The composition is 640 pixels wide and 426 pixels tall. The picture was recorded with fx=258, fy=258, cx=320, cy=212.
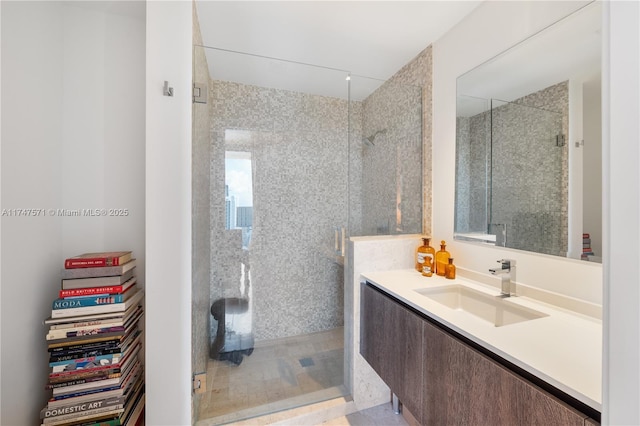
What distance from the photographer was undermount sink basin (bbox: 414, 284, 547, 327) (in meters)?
1.15

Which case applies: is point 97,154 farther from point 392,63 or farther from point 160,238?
point 392,63

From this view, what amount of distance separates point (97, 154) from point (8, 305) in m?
0.81

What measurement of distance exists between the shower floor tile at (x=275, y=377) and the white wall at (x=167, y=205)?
258 mm

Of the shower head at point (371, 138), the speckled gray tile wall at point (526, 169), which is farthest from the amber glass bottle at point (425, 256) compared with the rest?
the shower head at point (371, 138)

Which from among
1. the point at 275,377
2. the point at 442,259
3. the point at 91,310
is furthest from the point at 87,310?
the point at 442,259

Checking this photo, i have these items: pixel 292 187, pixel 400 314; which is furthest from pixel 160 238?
pixel 400 314

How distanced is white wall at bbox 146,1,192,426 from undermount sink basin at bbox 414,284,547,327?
4.12 feet

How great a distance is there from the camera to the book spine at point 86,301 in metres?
1.18

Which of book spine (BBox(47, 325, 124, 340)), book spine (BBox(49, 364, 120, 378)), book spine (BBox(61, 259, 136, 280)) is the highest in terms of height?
book spine (BBox(61, 259, 136, 280))

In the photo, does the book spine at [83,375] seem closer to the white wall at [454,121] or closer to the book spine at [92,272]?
the book spine at [92,272]

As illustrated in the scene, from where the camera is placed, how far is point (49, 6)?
1287 mm

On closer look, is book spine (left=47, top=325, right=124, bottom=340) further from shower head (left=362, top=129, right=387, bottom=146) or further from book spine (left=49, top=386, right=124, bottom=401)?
shower head (left=362, top=129, right=387, bottom=146)

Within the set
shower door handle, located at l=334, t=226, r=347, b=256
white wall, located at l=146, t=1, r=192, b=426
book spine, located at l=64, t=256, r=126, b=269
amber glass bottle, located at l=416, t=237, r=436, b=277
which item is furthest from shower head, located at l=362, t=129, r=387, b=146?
book spine, located at l=64, t=256, r=126, b=269

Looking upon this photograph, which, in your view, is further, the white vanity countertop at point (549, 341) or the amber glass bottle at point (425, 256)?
the amber glass bottle at point (425, 256)
